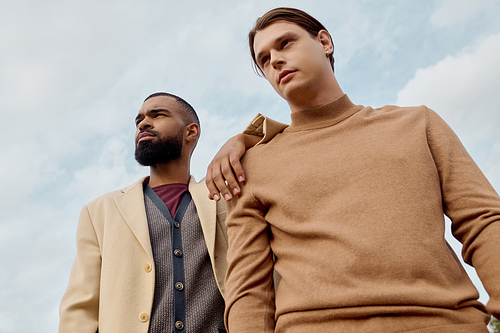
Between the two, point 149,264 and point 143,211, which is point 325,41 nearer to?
point 143,211

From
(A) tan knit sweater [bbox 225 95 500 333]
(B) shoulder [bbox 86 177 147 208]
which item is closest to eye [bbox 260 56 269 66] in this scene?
(A) tan knit sweater [bbox 225 95 500 333]

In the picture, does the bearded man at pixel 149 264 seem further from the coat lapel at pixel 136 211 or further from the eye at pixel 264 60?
the eye at pixel 264 60

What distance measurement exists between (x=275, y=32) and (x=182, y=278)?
1848mm

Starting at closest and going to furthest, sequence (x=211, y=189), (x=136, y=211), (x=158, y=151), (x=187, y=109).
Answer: (x=211, y=189)
(x=136, y=211)
(x=158, y=151)
(x=187, y=109)

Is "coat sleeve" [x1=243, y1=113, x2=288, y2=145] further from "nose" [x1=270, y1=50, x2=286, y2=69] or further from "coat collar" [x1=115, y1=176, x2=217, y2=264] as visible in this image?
"coat collar" [x1=115, y1=176, x2=217, y2=264]

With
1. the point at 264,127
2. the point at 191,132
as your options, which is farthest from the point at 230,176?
the point at 191,132

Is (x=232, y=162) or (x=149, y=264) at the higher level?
(x=232, y=162)

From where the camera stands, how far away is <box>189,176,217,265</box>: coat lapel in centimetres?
327

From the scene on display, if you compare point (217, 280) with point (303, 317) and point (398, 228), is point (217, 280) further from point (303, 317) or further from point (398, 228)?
point (398, 228)

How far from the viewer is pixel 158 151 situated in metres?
4.07

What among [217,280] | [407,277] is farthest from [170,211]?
[407,277]

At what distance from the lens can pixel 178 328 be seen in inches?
114

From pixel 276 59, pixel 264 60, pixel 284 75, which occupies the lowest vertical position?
pixel 284 75

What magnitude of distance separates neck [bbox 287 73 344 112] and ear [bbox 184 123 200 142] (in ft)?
6.24
